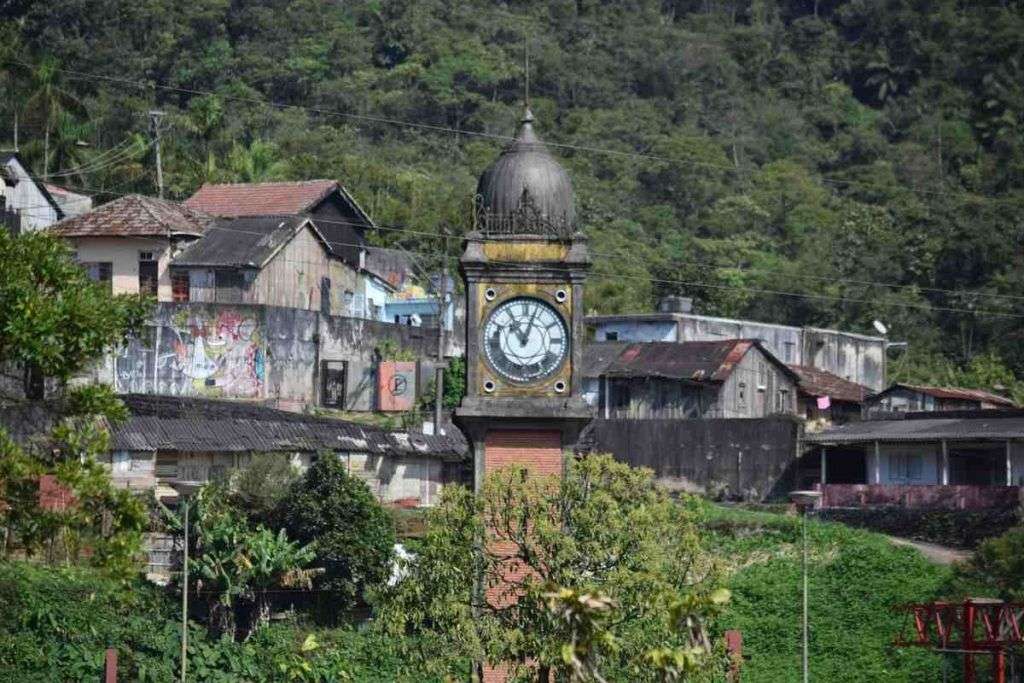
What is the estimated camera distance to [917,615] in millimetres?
36406

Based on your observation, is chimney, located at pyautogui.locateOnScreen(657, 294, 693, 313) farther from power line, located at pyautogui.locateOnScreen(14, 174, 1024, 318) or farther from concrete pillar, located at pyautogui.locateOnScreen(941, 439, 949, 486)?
concrete pillar, located at pyautogui.locateOnScreen(941, 439, 949, 486)

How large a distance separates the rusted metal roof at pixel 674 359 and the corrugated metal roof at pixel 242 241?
1008 centimetres

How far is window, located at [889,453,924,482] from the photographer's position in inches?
2223

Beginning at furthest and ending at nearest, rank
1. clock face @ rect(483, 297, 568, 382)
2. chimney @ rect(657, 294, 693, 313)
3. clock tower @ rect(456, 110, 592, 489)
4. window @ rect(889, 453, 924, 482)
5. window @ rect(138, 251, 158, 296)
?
1. chimney @ rect(657, 294, 693, 313)
2. window @ rect(138, 251, 158, 296)
3. window @ rect(889, 453, 924, 482)
4. clock face @ rect(483, 297, 568, 382)
5. clock tower @ rect(456, 110, 592, 489)

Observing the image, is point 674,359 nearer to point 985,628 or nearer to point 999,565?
point 999,565

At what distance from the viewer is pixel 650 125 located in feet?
370

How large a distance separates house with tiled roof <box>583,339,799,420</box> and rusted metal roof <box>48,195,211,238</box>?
12.9 meters

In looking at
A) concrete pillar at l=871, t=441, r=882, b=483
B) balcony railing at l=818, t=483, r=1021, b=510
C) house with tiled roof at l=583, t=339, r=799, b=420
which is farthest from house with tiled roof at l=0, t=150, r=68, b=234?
balcony railing at l=818, t=483, r=1021, b=510

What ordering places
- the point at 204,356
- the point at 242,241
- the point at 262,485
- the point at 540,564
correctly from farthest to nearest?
the point at 242,241 → the point at 204,356 → the point at 262,485 → the point at 540,564

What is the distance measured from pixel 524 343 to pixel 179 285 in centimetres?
3423

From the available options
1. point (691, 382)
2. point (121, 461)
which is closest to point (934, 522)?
point (691, 382)

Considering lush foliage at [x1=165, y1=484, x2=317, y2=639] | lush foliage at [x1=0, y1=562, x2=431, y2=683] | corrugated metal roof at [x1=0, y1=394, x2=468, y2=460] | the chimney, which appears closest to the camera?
lush foliage at [x1=0, y1=562, x2=431, y2=683]

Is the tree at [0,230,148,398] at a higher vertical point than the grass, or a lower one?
higher

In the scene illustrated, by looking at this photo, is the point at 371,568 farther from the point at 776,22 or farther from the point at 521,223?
the point at 776,22
